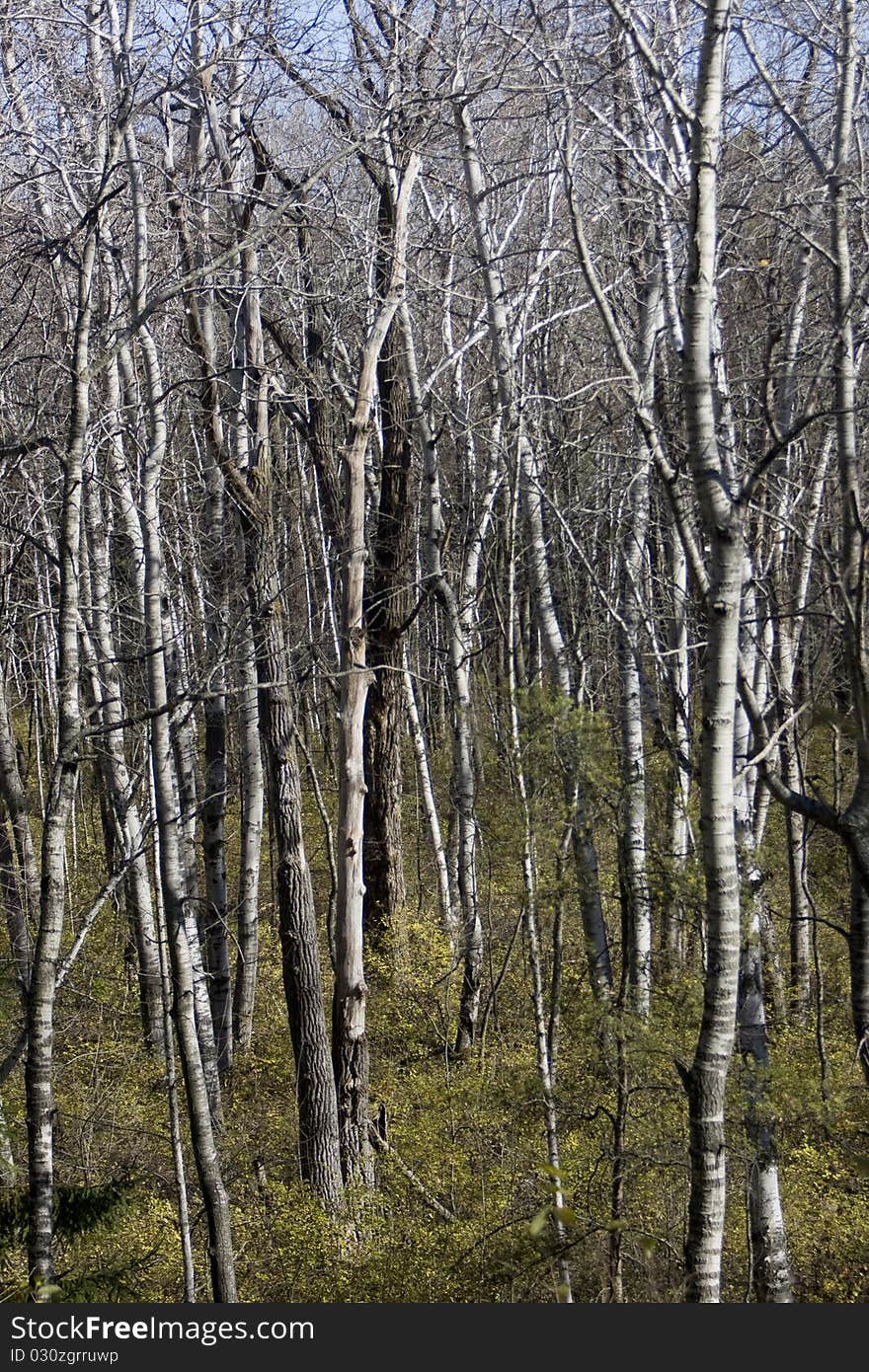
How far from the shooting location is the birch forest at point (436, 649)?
5.47 meters

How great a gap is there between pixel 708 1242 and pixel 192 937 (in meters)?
5.11

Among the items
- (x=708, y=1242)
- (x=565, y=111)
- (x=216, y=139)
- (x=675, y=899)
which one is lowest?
(x=708, y=1242)

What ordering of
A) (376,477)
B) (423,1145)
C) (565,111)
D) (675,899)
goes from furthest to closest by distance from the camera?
(376,477), (423,1145), (675,899), (565,111)

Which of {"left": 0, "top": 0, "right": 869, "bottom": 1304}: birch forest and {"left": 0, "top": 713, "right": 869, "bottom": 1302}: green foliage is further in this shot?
{"left": 0, "top": 713, "right": 869, "bottom": 1302}: green foliage

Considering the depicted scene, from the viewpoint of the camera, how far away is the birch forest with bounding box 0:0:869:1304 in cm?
547

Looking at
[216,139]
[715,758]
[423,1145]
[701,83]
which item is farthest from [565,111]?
[423,1145]

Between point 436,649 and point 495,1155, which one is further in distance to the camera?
point 436,649

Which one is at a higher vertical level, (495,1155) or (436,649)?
(436,649)

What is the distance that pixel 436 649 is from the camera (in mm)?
8922

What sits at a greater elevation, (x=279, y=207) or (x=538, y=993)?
(x=279, y=207)

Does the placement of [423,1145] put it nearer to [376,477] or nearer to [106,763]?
[106,763]

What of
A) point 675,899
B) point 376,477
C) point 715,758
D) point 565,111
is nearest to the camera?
point 715,758

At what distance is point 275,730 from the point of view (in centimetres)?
891

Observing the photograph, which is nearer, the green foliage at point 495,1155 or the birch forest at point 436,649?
the birch forest at point 436,649
